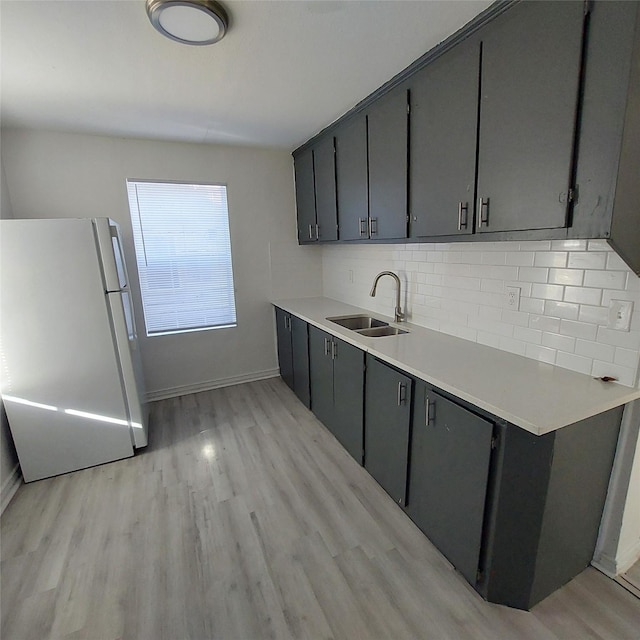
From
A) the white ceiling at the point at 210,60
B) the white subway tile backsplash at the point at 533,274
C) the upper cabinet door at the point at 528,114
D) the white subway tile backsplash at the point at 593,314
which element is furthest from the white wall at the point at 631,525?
the white ceiling at the point at 210,60

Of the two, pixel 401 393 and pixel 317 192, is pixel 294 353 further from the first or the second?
pixel 401 393

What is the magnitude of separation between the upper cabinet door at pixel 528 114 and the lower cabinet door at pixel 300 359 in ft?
5.93

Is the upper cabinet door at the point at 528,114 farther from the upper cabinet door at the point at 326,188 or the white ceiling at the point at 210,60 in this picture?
the upper cabinet door at the point at 326,188

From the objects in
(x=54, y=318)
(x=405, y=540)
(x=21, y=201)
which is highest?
(x=21, y=201)

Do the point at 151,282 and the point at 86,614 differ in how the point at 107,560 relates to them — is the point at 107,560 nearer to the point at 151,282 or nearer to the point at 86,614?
the point at 86,614

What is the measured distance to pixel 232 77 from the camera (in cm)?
190

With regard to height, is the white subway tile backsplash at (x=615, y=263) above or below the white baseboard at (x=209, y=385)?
above

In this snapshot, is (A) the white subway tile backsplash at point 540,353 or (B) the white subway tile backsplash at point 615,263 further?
(A) the white subway tile backsplash at point 540,353

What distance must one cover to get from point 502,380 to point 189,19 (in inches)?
78.5

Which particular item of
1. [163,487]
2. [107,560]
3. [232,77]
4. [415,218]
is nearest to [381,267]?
[415,218]

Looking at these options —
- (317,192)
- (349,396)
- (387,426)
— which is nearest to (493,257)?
(387,426)

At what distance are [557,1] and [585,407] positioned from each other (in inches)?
55.4

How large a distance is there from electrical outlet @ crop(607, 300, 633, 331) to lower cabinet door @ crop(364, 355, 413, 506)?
33.8 inches

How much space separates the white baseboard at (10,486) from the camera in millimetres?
2057
